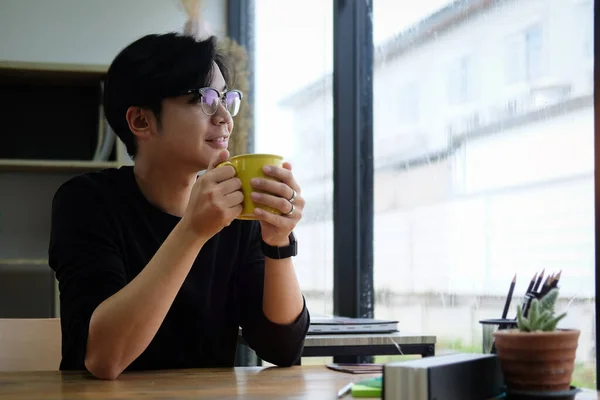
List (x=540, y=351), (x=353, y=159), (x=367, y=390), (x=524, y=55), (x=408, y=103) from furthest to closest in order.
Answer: (x=353, y=159)
(x=408, y=103)
(x=524, y=55)
(x=367, y=390)
(x=540, y=351)

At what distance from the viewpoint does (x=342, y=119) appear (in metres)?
2.59

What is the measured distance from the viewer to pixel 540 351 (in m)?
0.89

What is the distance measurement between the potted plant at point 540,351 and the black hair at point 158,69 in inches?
33.6

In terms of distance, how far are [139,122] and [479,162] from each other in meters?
0.77

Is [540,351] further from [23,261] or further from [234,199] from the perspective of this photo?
[23,261]

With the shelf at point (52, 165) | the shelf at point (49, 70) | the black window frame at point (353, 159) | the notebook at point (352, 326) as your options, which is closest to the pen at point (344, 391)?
the notebook at point (352, 326)

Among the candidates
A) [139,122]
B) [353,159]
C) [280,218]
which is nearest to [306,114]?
[353,159]

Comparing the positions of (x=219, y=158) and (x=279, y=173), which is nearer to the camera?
(x=279, y=173)

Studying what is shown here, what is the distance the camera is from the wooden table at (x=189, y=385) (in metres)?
1.07

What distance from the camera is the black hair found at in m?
1.52

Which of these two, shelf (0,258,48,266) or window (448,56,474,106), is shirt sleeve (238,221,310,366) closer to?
window (448,56,474,106)

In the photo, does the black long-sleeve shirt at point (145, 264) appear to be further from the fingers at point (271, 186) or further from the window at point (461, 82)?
the window at point (461, 82)

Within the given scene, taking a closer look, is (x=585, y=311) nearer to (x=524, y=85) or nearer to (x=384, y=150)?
(x=524, y=85)

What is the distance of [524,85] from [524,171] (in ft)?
0.60
